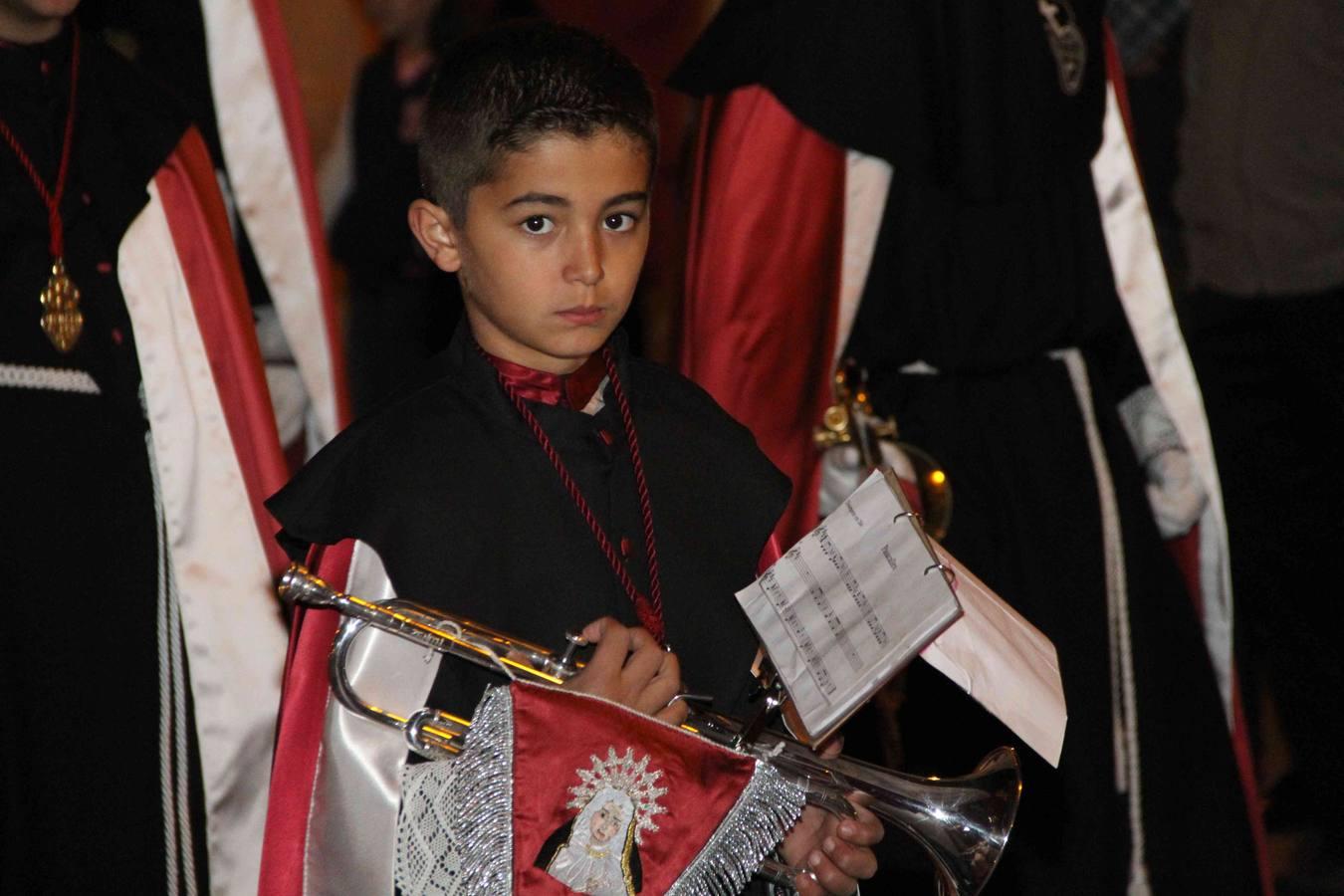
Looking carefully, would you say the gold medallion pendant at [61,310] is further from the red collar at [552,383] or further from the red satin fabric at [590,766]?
the red satin fabric at [590,766]

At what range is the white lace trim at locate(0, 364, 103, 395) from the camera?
249 cm

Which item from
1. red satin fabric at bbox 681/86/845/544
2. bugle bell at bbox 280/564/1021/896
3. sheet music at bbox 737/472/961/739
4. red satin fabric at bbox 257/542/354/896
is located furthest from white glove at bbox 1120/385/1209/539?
red satin fabric at bbox 257/542/354/896

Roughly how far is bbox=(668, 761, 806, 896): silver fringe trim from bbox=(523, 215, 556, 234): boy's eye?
661mm

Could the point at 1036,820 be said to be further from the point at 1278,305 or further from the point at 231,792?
the point at 1278,305

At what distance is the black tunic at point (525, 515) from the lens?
6.41 feet

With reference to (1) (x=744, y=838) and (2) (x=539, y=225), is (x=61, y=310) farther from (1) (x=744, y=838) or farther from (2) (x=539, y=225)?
(1) (x=744, y=838)

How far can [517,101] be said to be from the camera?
195 centimetres

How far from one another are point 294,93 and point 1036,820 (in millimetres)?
1915

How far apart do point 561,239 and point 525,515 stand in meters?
0.33

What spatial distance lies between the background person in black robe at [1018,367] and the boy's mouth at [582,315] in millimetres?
1214

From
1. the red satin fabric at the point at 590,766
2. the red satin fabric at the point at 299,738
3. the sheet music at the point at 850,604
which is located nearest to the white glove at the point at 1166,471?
the sheet music at the point at 850,604

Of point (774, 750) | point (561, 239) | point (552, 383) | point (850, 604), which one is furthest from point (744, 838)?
point (561, 239)

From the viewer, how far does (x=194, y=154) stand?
279cm

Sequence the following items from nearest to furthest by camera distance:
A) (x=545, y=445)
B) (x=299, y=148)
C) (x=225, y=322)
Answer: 1. (x=545, y=445)
2. (x=225, y=322)
3. (x=299, y=148)
